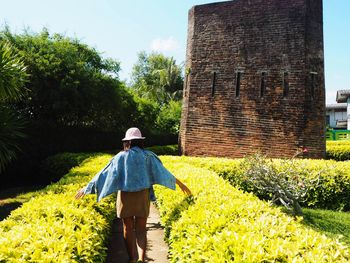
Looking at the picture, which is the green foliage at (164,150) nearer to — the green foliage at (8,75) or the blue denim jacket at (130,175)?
the green foliage at (8,75)

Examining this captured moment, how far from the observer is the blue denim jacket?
389 cm

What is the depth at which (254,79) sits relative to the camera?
1229 cm

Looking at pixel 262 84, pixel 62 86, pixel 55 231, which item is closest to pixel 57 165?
pixel 62 86

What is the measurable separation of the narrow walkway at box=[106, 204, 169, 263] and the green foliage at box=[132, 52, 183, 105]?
112 ft

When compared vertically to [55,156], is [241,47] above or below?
above

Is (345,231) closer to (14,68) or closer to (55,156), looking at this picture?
(14,68)

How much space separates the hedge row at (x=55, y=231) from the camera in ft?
8.80

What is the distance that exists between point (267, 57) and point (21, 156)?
10.7 meters

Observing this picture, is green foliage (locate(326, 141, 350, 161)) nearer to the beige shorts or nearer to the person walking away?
the person walking away

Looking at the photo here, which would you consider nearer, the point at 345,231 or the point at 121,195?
the point at 121,195

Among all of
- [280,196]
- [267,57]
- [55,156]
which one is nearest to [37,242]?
[280,196]

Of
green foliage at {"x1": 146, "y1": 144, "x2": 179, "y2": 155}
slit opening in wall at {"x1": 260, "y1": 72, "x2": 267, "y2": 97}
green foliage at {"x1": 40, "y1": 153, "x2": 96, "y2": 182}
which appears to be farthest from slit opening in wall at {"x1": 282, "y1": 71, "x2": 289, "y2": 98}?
green foliage at {"x1": 40, "y1": 153, "x2": 96, "y2": 182}

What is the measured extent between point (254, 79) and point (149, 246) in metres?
8.73

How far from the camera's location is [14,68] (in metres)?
9.43
